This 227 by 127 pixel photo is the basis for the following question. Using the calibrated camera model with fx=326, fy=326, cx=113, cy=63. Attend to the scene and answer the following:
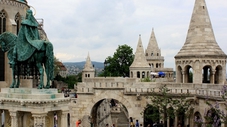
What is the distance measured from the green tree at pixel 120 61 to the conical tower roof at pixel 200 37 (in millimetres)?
27115

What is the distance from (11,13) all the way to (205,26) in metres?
16.0

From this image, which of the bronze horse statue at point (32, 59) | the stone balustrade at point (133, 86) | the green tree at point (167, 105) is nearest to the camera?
the bronze horse statue at point (32, 59)

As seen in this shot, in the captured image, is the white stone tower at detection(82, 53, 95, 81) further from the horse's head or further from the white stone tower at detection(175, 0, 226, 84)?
the horse's head

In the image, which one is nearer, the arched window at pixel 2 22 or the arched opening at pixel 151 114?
the arched opening at pixel 151 114

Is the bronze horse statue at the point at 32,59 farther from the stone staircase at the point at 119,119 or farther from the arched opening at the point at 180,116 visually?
the stone staircase at the point at 119,119

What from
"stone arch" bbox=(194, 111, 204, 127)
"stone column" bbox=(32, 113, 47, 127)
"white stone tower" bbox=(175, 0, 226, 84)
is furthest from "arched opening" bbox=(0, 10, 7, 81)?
"stone column" bbox=(32, 113, 47, 127)

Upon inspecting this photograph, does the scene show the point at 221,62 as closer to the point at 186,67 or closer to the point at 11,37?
the point at 186,67

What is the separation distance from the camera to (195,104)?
2044cm

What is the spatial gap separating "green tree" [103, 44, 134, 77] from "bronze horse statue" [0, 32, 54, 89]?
127 feet

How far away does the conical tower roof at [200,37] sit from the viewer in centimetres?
2189

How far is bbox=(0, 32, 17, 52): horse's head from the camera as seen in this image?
11023 mm

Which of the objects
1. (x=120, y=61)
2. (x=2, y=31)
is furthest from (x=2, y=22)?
(x=120, y=61)

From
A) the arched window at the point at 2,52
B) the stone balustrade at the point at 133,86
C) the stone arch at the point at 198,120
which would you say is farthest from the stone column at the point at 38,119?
the arched window at the point at 2,52

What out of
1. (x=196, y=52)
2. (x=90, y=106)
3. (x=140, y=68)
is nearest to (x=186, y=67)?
(x=196, y=52)
